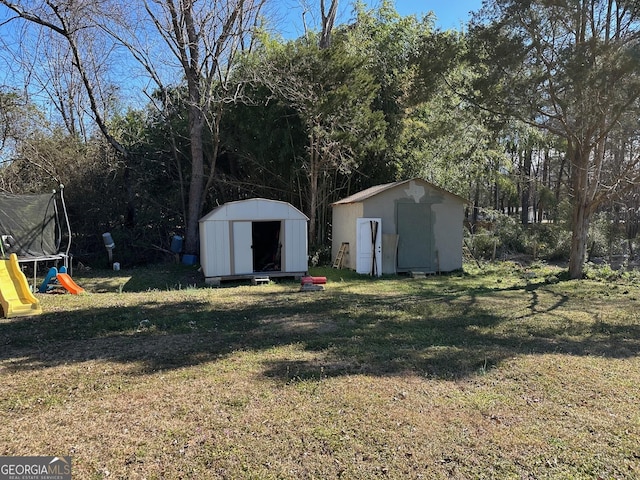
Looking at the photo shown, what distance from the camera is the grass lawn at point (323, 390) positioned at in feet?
9.74

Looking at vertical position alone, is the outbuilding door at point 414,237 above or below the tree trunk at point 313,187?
below

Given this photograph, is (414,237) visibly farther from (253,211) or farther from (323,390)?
(323,390)

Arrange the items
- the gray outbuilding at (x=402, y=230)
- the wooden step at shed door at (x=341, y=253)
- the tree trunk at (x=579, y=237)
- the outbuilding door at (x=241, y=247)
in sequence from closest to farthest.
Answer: the outbuilding door at (x=241, y=247), the tree trunk at (x=579, y=237), the gray outbuilding at (x=402, y=230), the wooden step at shed door at (x=341, y=253)

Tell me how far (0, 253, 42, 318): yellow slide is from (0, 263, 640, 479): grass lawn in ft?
1.23

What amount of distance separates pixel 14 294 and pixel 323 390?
6016 millimetres

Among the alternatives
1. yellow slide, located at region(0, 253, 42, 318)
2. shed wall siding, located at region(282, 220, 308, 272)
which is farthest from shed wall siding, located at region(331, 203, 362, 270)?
Answer: yellow slide, located at region(0, 253, 42, 318)

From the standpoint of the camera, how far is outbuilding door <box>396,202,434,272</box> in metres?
12.6

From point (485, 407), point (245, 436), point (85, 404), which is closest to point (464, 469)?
point (485, 407)

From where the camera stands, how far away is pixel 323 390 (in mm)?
4086

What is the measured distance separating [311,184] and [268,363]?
32.0ft

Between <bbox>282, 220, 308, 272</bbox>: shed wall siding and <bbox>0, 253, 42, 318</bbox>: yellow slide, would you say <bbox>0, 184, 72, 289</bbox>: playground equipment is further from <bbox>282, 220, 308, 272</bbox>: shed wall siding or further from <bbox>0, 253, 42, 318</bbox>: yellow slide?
<bbox>282, 220, 308, 272</bbox>: shed wall siding

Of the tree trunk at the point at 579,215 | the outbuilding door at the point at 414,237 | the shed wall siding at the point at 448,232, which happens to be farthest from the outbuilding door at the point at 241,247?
the tree trunk at the point at 579,215

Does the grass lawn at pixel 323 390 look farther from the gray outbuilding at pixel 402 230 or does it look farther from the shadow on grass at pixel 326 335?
the gray outbuilding at pixel 402 230

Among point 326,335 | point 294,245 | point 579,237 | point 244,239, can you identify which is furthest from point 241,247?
point 579,237
